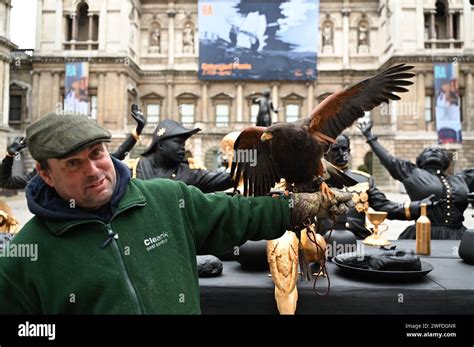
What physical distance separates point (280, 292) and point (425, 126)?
27.3m

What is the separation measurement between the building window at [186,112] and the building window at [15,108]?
11971mm

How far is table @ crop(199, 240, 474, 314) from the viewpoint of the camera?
6.86 feet

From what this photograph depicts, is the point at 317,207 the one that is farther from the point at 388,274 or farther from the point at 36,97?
the point at 36,97

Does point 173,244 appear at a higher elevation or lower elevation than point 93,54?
lower

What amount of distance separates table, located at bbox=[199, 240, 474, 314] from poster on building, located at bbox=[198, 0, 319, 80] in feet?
90.6

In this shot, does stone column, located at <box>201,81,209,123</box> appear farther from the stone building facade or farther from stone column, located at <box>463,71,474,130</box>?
stone column, located at <box>463,71,474,130</box>

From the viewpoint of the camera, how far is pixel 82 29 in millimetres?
27281

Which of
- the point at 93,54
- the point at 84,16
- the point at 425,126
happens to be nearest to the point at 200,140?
the point at 93,54

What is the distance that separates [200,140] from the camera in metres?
28.4

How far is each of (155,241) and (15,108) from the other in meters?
31.6

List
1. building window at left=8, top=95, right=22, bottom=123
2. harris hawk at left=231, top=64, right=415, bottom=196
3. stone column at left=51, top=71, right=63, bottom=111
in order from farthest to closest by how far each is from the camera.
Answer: building window at left=8, top=95, right=22, bottom=123 → stone column at left=51, top=71, right=63, bottom=111 → harris hawk at left=231, top=64, right=415, bottom=196

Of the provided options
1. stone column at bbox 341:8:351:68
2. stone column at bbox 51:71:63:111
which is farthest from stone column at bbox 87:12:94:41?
stone column at bbox 341:8:351:68

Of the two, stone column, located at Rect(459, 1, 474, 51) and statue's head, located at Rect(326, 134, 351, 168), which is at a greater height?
stone column, located at Rect(459, 1, 474, 51)

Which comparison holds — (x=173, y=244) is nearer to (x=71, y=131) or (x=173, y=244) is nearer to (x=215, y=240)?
(x=215, y=240)
